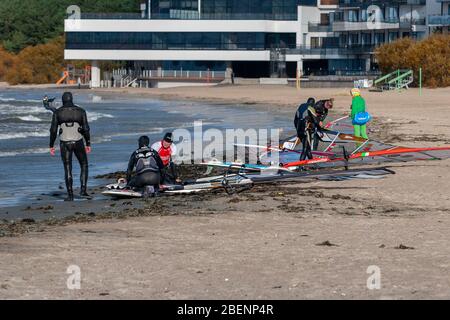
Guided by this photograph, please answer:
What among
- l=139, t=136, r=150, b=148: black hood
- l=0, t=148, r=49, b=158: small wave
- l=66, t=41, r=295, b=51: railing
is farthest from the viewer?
l=66, t=41, r=295, b=51: railing

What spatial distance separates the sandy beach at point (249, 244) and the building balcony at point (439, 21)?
63824 millimetres

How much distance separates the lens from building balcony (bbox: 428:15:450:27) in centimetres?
8081

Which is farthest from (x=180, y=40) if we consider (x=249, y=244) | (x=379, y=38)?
(x=249, y=244)

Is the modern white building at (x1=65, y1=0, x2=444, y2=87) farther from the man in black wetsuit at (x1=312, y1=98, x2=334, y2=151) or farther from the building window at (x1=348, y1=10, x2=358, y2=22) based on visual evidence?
the man in black wetsuit at (x1=312, y1=98, x2=334, y2=151)

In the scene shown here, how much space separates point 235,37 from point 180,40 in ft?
15.4

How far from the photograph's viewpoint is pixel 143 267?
10633 millimetres

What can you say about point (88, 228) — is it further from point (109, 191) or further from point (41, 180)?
point (41, 180)

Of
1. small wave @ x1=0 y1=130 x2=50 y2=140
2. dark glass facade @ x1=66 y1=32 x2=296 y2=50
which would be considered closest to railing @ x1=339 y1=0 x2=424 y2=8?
dark glass facade @ x1=66 y1=32 x2=296 y2=50

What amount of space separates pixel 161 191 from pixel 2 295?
8203 mm

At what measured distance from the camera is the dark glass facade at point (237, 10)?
3711 inches

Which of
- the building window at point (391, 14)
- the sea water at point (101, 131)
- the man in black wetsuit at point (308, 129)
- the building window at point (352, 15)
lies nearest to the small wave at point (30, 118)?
the sea water at point (101, 131)

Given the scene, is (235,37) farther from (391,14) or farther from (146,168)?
(146,168)

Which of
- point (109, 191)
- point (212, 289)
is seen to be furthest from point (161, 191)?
point (212, 289)

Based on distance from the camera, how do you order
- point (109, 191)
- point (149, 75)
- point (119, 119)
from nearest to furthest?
1. point (109, 191)
2. point (119, 119)
3. point (149, 75)
